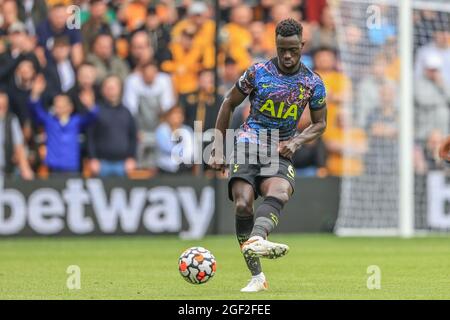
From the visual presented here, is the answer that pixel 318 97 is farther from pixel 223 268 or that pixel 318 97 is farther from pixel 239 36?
pixel 239 36

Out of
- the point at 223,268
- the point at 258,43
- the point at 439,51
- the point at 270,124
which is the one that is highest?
the point at 258,43

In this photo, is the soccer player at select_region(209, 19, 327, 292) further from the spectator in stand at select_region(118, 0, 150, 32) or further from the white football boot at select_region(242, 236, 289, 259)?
the spectator in stand at select_region(118, 0, 150, 32)

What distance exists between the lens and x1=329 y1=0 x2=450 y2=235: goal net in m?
19.8

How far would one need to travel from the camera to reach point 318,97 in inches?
418

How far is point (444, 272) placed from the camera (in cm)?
1258

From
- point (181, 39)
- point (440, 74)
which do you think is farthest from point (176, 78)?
point (440, 74)

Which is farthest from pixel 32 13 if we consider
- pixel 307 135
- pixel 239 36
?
pixel 307 135

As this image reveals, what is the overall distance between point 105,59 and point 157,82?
3.02 ft

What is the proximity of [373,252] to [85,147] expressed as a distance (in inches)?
207

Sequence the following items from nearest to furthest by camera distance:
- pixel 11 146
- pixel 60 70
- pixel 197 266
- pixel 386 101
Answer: pixel 197 266
pixel 11 146
pixel 60 70
pixel 386 101

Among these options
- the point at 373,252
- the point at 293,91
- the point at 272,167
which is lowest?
the point at 373,252

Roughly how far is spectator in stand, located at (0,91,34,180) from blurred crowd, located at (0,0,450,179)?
0.02 meters

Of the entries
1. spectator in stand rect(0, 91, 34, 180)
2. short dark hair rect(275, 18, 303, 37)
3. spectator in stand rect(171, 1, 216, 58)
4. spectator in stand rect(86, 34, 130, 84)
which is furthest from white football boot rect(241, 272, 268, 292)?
spectator in stand rect(171, 1, 216, 58)
